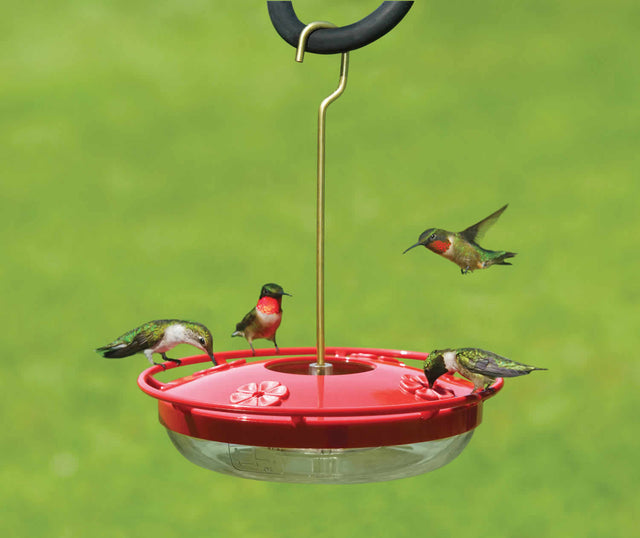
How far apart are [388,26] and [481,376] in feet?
3.03

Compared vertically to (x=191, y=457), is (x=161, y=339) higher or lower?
higher

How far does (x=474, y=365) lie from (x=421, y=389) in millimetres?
159

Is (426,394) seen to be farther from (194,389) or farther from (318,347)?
(194,389)

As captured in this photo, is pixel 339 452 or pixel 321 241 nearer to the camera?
pixel 339 452

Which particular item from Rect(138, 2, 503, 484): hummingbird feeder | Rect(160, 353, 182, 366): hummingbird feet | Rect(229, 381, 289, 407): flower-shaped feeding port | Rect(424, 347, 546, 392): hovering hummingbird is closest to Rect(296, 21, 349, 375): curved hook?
Rect(138, 2, 503, 484): hummingbird feeder

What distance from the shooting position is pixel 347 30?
2.06 metres

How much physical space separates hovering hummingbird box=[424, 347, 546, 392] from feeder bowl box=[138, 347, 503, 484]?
A: 5 cm

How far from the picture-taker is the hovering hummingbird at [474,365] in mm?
1799

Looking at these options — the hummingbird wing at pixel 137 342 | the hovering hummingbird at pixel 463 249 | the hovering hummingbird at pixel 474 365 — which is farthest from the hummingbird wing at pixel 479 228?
the hummingbird wing at pixel 137 342

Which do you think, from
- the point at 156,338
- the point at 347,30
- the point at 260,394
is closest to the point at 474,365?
the point at 260,394

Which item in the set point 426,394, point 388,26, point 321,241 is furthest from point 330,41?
point 426,394

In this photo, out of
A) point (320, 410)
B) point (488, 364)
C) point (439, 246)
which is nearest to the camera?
point (320, 410)

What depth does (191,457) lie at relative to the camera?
2.05m

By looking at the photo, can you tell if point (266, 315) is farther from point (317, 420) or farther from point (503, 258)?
point (503, 258)
